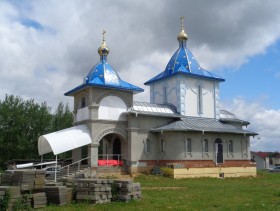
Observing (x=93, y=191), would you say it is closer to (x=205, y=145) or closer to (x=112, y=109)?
(x=112, y=109)

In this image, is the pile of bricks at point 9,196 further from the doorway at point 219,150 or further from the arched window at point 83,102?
the doorway at point 219,150

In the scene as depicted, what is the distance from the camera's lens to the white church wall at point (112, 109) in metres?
24.4

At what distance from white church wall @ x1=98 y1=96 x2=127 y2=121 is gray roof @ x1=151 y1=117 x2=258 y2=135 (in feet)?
8.12

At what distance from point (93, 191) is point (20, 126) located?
82.8 feet

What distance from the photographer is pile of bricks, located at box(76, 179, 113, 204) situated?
472 inches

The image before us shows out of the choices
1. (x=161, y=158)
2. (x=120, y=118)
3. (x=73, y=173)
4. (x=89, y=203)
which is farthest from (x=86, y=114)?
(x=89, y=203)

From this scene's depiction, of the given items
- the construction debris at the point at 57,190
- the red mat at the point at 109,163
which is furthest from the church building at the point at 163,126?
the construction debris at the point at 57,190

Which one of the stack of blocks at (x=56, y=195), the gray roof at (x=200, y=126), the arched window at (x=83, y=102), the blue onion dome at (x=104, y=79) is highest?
the blue onion dome at (x=104, y=79)

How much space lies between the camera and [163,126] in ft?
85.7

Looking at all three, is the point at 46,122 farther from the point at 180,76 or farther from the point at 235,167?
the point at 235,167

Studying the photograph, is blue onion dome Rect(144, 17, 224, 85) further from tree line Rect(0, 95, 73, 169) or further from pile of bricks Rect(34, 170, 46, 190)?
pile of bricks Rect(34, 170, 46, 190)

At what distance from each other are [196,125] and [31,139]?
1747 cm

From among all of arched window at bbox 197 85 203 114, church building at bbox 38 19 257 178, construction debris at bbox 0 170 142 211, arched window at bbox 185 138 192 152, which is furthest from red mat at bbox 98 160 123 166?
construction debris at bbox 0 170 142 211

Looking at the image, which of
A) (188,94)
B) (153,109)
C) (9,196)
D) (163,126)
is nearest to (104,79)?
(153,109)
